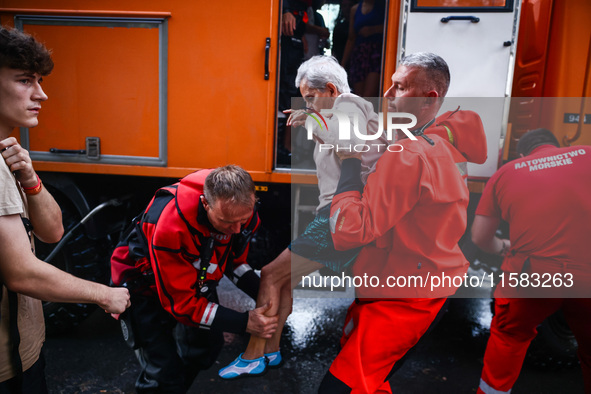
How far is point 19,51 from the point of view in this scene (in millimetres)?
1326

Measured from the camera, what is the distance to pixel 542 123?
8.30 feet

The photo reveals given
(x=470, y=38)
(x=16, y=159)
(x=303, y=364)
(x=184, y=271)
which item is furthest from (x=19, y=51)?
(x=303, y=364)

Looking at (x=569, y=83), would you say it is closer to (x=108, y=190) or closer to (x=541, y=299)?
(x=541, y=299)

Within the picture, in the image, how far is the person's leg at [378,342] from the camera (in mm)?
1661

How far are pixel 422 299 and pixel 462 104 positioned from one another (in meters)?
1.01

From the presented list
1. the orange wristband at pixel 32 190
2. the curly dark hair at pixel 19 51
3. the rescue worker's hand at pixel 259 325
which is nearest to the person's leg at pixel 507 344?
the rescue worker's hand at pixel 259 325

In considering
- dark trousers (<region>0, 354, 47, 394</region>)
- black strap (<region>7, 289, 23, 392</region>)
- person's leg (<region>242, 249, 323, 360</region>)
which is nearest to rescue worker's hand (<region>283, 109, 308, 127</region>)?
person's leg (<region>242, 249, 323, 360</region>)

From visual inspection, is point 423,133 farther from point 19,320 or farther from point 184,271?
point 19,320

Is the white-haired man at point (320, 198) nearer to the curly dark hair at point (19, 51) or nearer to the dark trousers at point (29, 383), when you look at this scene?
the dark trousers at point (29, 383)

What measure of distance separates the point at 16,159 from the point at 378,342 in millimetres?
1484

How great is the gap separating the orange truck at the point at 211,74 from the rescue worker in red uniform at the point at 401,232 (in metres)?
0.62

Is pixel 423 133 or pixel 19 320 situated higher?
pixel 423 133

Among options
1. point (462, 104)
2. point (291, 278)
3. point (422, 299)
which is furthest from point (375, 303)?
point (462, 104)

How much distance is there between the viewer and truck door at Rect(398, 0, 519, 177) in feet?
7.97
